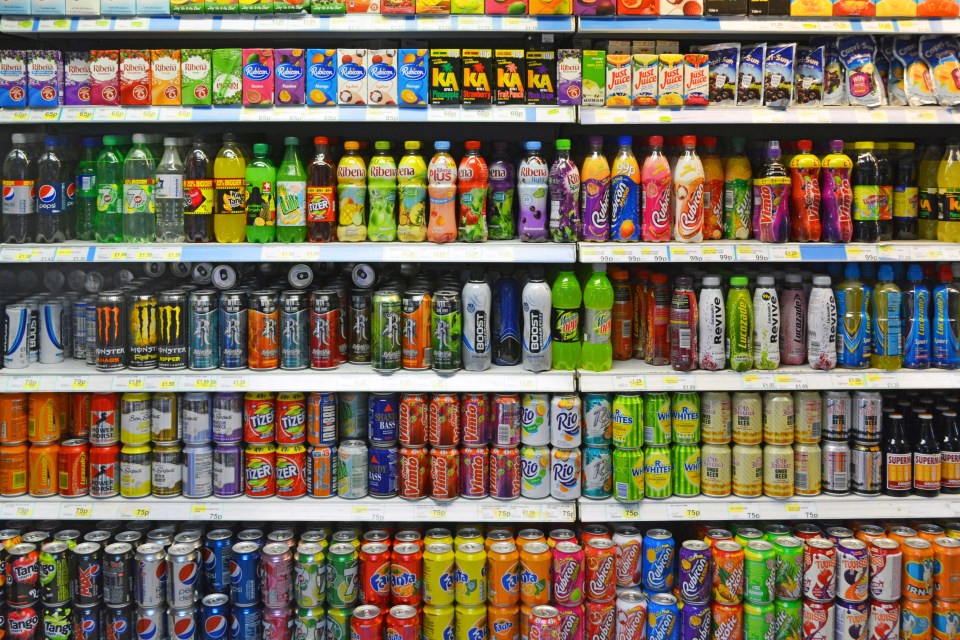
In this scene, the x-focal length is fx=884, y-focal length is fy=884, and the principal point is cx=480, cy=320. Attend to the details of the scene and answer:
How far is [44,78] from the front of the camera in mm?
3047

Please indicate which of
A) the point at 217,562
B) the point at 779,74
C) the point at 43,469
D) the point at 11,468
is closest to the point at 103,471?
the point at 43,469

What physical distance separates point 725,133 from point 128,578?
2.78m

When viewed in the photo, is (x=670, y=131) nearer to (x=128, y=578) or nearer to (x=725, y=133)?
(x=725, y=133)

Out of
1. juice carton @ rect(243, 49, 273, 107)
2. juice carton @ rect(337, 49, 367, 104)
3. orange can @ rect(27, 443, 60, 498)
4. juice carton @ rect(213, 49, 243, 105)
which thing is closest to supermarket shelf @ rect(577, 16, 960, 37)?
juice carton @ rect(337, 49, 367, 104)

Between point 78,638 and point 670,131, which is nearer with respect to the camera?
point 78,638

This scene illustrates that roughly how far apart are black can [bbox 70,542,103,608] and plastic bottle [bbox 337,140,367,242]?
1.34 metres

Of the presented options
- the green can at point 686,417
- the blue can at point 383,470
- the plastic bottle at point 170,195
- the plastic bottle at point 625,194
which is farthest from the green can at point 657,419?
the plastic bottle at point 170,195

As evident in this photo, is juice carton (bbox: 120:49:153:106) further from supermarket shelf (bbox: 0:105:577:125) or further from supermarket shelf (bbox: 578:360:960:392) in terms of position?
supermarket shelf (bbox: 578:360:960:392)

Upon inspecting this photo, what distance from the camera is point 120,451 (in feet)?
10.2

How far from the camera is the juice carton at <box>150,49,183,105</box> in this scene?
9.94 feet


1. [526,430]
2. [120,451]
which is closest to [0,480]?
[120,451]

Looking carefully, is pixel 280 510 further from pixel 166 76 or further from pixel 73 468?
pixel 166 76

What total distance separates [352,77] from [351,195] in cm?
40

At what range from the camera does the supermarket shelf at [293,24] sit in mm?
2982
